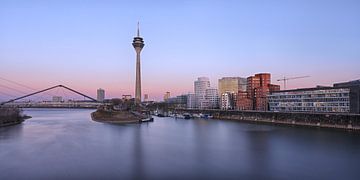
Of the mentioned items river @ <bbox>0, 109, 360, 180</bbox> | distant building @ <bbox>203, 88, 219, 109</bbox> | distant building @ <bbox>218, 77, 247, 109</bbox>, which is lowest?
river @ <bbox>0, 109, 360, 180</bbox>

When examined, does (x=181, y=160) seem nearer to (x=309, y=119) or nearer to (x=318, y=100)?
(x=309, y=119)

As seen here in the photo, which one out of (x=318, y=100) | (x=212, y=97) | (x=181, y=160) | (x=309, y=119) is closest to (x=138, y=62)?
(x=212, y=97)

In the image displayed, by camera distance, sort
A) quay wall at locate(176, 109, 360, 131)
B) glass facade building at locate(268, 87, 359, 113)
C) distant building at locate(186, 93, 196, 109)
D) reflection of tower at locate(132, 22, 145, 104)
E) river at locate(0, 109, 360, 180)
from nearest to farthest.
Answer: river at locate(0, 109, 360, 180), quay wall at locate(176, 109, 360, 131), glass facade building at locate(268, 87, 359, 113), reflection of tower at locate(132, 22, 145, 104), distant building at locate(186, 93, 196, 109)

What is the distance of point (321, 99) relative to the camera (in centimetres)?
2856

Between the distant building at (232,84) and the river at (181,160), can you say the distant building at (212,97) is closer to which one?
the distant building at (232,84)

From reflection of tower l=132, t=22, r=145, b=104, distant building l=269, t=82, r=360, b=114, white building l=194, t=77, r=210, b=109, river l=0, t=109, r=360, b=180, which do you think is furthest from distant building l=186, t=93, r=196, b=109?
river l=0, t=109, r=360, b=180

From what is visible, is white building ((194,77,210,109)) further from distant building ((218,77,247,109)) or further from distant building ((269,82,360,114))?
distant building ((269,82,360,114))

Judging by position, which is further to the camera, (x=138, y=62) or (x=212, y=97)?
(x=212, y=97)

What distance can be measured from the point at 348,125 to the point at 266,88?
2629cm

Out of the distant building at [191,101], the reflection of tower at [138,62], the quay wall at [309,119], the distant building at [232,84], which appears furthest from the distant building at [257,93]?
the distant building at [191,101]

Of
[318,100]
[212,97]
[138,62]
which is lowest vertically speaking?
[212,97]

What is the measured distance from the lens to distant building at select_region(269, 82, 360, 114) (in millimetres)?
25016

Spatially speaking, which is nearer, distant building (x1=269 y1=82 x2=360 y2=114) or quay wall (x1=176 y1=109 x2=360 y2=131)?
quay wall (x1=176 y1=109 x2=360 y2=131)

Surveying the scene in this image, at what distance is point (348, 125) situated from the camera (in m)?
18.5
